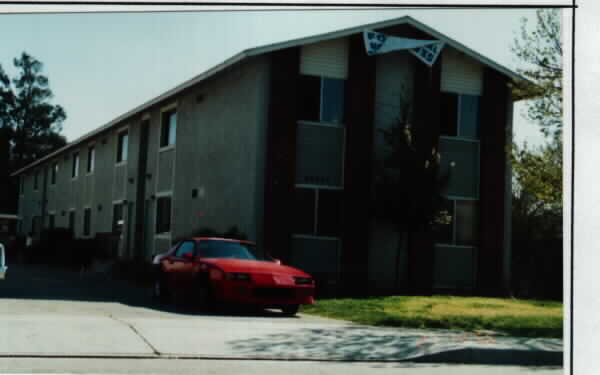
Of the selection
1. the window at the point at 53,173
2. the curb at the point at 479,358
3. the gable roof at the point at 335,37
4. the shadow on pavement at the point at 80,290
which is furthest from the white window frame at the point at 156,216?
the curb at the point at 479,358

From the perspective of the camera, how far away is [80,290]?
14.5 m

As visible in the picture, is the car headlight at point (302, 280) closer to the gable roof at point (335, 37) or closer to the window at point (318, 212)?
the window at point (318, 212)

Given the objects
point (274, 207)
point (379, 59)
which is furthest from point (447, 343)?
point (379, 59)

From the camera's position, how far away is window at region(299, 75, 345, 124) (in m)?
17.2

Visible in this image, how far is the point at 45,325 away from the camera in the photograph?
849 cm

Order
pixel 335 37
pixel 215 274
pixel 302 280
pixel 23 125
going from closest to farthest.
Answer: pixel 215 274
pixel 302 280
pixel 335 37
pixel 23 125

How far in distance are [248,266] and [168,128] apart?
30.3 feet

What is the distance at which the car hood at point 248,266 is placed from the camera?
38.5 ft

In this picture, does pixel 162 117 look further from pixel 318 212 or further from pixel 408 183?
pixel 408 183

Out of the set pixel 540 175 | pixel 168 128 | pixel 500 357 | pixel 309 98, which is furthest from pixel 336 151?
pixel 500 357

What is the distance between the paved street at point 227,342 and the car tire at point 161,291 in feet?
6.25

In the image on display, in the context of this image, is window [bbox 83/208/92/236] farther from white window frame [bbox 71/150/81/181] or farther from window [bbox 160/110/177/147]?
window [bbox 160/110/177/147]

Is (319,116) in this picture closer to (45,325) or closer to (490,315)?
(490,315)

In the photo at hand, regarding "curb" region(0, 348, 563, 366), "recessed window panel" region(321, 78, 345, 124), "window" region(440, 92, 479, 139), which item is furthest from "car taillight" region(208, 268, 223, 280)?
"window" region(440, 92, 479, 139)
